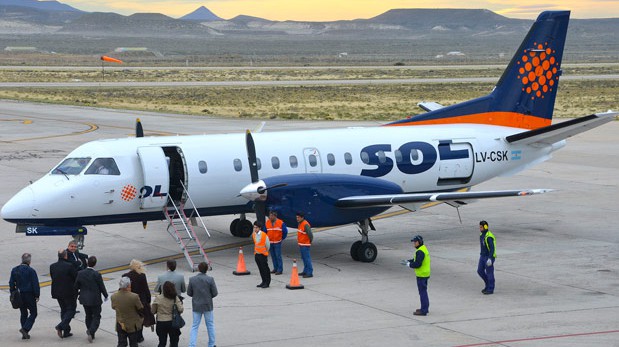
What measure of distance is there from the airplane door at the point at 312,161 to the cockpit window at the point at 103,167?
4918 mm

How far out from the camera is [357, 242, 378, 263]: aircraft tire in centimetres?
2205

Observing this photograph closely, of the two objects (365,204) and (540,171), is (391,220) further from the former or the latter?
(540,171)

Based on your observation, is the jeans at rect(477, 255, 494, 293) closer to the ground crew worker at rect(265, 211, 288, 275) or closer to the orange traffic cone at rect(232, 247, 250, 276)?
the ground crew worker at rect(265, 211, 288, 275)

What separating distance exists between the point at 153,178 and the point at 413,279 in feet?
21.9

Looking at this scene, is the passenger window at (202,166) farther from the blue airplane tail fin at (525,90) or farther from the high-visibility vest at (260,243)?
the blue airplane tail fin at (525,90)

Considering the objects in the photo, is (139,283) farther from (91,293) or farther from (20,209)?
(20,209)

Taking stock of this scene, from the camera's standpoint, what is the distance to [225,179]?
23156 mm

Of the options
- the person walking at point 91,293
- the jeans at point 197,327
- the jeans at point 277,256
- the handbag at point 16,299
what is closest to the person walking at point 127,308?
the jeans at point 197,327

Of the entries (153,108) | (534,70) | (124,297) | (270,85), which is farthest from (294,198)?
(270,85)

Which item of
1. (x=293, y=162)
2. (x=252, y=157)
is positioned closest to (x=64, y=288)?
(x=252, y=157)

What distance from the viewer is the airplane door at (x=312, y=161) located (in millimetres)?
24078

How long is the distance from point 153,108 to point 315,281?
172 feet

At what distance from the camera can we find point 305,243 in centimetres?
2052

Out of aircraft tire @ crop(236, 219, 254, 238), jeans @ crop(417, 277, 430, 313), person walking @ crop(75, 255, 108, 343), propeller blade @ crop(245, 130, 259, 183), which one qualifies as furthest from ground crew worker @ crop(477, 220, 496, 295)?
aircraft tire @ crop(236, 219, 254, 238)
